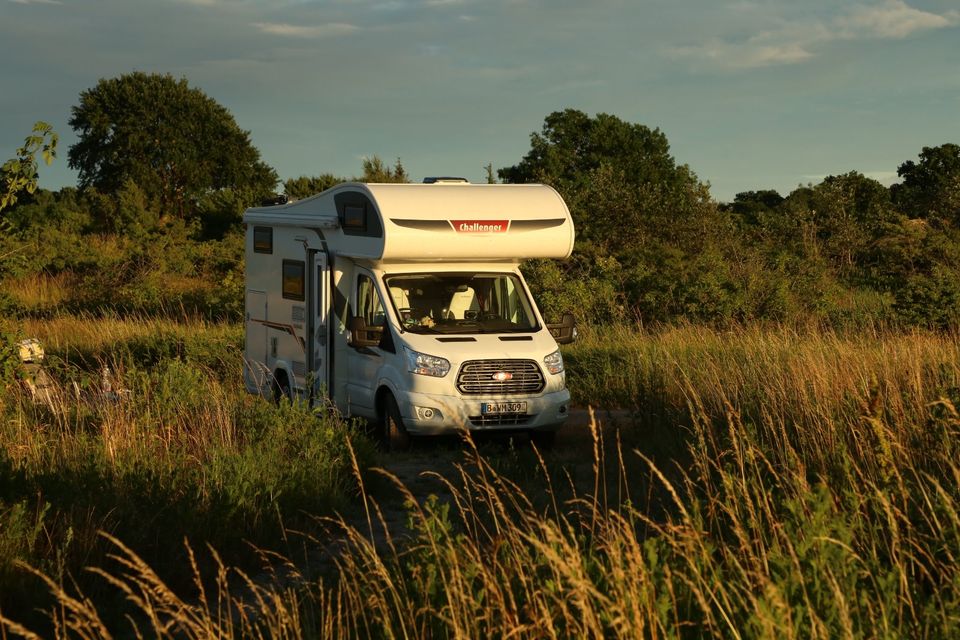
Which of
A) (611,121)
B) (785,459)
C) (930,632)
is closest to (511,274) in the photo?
(785,459)

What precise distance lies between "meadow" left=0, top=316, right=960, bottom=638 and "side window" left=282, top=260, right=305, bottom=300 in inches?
84.6

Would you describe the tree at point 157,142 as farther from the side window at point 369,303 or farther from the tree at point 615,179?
the side window at point 369,303

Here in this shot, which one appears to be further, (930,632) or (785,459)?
(785,459)

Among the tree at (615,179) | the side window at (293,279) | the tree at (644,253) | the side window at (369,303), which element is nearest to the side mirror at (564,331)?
the side window at (369,303)

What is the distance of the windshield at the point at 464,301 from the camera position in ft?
39.7

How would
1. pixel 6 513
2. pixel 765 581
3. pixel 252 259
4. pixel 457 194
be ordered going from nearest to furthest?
pixel 765 581, pixel 6 513, pixel 457 194, pixel 252 259

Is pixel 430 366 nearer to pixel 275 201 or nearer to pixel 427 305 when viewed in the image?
pixel 427 305

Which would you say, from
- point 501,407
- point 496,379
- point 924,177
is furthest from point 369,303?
point 924,177

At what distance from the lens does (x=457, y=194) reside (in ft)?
39.8

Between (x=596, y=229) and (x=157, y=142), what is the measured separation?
115 ft

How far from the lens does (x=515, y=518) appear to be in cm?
Result: 834

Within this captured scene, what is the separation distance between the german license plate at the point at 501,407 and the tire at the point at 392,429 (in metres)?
0.80

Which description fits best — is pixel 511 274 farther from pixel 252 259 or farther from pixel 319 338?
pixel 252 259

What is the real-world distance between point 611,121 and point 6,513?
5297cm
